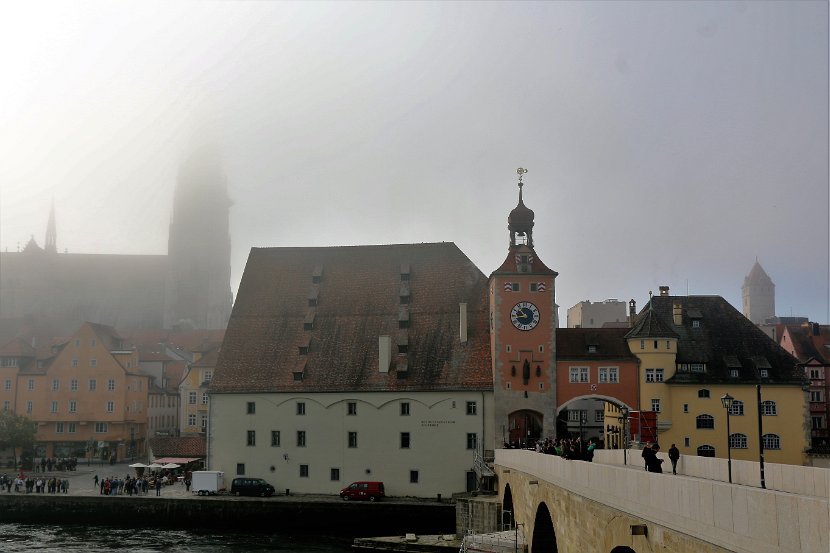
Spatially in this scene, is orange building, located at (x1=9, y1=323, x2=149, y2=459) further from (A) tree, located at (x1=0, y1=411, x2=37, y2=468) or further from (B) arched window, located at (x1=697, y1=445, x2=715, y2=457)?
(B) arched window, located at (x1=697, y1=445, x2=715, y2=457)

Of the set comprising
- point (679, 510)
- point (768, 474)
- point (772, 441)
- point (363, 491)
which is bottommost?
point (363, 491)

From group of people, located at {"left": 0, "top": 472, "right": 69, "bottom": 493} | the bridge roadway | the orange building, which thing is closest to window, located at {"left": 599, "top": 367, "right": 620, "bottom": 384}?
the bridge roadway

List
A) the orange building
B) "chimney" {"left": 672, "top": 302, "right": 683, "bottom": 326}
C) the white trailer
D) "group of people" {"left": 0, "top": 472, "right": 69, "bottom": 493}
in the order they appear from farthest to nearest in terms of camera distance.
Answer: the orange building
"chimney" {"left": 672, "top": 302, "right": 683, "bottom": 326}
"group of people" {"left": 0, "top": 472, "right": 69, "bottom": 493}
the white trailer

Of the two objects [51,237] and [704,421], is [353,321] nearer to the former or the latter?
[704,421]

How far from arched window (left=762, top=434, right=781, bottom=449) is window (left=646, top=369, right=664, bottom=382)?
764 cm

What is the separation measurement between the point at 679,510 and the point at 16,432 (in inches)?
2938

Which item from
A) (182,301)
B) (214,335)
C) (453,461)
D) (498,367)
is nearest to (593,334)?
(498,367)

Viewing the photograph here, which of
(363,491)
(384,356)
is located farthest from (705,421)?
(363,491)

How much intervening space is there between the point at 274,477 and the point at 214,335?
69939 millimetres

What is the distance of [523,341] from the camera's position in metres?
63.3

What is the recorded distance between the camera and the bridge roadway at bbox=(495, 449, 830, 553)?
12688 millimetres

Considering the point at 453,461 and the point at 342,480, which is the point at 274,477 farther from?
the point at 453,461

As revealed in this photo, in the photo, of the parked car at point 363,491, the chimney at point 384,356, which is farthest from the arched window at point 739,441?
the chimney at point 384,356

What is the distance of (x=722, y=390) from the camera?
2427 inches
